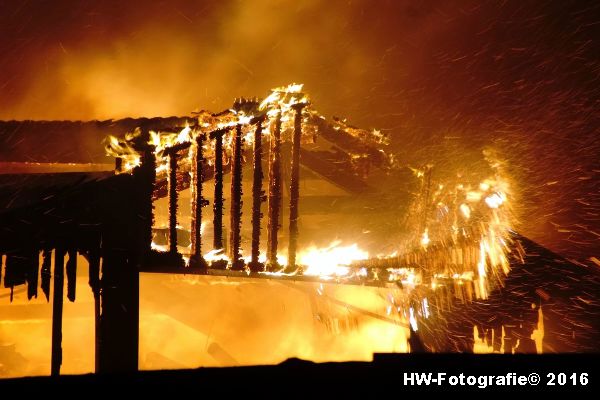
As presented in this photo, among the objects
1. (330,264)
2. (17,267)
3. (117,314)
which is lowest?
(117,314)

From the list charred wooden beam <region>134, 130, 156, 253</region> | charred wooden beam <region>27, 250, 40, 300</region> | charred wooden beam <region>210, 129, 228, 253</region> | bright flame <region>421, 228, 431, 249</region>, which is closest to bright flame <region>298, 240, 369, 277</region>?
bright flame <region>421, 228, 431, 249</region>

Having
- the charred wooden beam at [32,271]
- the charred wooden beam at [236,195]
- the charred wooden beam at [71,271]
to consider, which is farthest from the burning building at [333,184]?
the charred wooden beam at [32,271]

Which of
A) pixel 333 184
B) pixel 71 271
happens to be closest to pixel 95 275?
pixel 71 271

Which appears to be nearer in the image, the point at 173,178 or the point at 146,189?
the point at 146,189

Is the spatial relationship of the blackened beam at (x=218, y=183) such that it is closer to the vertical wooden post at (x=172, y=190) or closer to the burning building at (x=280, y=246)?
the burning building at (x=280, y=246)

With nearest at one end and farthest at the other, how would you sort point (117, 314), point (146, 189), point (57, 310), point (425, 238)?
point (57, 310) → point (117, 314) → point (146, 189) → point (425, 238)

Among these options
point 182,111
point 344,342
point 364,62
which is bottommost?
point 344,342

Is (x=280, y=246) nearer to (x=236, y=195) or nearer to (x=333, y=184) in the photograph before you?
(x=333, y=184)

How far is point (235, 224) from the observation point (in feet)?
18.6

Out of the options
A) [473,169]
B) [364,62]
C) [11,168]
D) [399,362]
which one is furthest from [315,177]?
[399,362]

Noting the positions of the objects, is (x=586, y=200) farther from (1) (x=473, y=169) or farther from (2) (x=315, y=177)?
(2) (x=315, y=177)

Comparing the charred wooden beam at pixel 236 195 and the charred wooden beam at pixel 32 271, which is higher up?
the charred wooden beam at pixel 236 195

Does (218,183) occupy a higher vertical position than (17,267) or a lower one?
higher

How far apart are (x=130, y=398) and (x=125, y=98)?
1009cm
